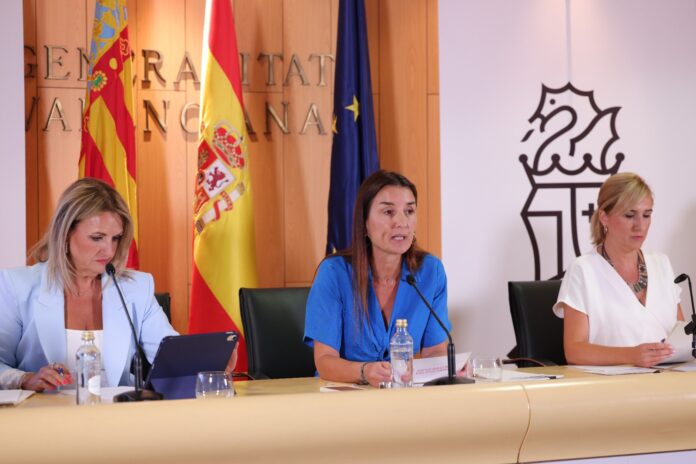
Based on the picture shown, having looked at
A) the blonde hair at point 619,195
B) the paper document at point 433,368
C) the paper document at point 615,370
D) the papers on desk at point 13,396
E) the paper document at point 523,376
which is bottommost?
the paper document at point 615,370

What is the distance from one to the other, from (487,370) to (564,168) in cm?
253

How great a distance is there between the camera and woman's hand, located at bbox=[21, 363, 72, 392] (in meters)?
2.47

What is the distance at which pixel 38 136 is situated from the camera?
175 inches

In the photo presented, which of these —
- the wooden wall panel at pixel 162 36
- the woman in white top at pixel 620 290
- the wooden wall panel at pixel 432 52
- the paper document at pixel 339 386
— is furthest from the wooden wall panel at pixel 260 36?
the paper document at pixel 339 386

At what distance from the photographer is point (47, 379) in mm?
2463

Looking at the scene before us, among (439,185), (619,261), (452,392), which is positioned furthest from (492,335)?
(452,392)

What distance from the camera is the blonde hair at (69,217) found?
8.96 ft

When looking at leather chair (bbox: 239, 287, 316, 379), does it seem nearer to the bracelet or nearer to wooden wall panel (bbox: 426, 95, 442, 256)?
the bracelet

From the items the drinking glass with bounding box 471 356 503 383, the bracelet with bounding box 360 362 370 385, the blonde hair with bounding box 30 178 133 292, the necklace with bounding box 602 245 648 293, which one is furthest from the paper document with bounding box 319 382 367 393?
the necklace with bounding box 602 245 648 293

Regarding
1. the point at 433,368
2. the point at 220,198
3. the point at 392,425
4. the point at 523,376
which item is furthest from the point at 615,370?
the point at 220,198

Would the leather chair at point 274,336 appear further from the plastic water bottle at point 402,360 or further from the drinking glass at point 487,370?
the drinking glass at point 487,370

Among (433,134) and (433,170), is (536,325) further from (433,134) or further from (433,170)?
(433,134)

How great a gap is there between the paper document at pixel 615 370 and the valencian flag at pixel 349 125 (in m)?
1.73

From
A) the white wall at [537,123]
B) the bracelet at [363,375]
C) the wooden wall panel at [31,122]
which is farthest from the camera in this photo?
the white wall at [537,123]
